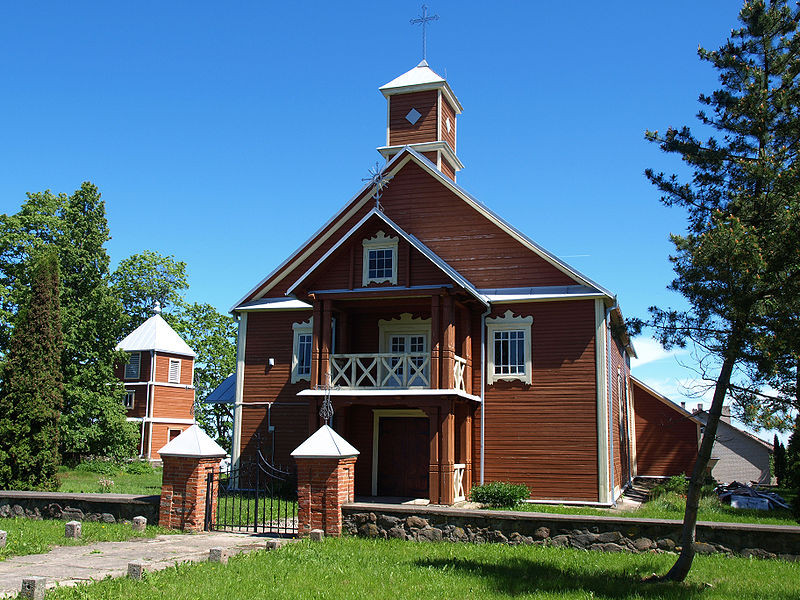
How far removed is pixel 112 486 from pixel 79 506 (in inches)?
357

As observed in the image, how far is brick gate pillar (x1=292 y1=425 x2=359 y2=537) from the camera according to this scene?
1209cm

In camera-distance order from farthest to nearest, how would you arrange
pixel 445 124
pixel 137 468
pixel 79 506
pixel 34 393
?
1. pixel 137 468
2. pixel 445 124
3. pixel 34 393
4. pixel 79 506

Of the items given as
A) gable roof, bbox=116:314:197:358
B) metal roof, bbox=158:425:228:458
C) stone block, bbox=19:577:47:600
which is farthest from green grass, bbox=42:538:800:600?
gable roof, bbox=116:314:197:358

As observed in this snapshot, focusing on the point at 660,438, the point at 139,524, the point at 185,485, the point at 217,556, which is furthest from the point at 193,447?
the point at 660,438

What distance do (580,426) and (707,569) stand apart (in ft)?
27.6

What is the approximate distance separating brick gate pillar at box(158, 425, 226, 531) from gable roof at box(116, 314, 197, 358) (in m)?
28.1

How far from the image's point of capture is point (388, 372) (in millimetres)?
18312

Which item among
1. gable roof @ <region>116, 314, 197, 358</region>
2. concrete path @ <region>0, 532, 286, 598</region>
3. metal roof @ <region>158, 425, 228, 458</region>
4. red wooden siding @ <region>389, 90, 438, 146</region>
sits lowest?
concrete path @ <region>0, 532, 286, 598</region>

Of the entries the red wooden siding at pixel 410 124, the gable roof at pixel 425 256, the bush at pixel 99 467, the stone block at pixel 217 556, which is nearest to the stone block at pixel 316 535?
the stone block at pixel 217 556

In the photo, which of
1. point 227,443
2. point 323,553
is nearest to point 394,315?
point 323,553

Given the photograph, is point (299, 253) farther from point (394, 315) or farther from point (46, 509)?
point (46, 509)

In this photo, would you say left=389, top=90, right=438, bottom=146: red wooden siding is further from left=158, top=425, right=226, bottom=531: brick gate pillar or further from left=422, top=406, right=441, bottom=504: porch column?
left=158, top=425, right=226, bottom=531: brick gate pillar

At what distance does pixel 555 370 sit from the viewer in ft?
60.7

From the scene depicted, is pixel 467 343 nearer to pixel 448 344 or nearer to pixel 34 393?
pixel 448 344
